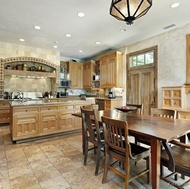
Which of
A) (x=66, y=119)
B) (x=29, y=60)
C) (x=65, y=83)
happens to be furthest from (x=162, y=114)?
(x=29, y=60)

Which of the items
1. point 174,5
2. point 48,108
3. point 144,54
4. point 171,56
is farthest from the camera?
point 144,54

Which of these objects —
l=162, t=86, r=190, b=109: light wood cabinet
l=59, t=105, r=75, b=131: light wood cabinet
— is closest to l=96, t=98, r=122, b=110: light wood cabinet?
l=59, t=105, r=75, b=131: light wood cabinet

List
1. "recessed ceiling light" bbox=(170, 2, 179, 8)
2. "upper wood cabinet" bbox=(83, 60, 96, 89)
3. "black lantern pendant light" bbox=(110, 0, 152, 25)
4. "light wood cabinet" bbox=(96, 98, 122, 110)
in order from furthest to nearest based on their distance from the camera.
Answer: "upper wood cabinet" bbox=(83, 60, 96, 89)
"light wood cabinet" bbox=(96, 98, 122, 110)
"recessed ceiling light" bbox=(170, 2, 179, 8)
"black lantern pendant light" bbox=(110, 0, 152, 25)

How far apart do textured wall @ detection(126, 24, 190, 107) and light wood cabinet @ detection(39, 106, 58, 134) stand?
329 centimetres

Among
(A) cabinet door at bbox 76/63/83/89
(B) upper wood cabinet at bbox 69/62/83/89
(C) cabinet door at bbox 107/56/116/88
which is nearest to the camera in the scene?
(C) cabinet door at bbox 107/56/116/88

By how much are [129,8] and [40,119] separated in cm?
323

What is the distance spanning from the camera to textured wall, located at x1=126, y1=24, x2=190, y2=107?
13.2 ft

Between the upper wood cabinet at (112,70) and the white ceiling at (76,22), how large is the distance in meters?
0.54

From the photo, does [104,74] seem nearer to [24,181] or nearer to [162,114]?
[162,114]

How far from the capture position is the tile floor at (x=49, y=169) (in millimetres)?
1979

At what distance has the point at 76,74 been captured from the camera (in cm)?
745

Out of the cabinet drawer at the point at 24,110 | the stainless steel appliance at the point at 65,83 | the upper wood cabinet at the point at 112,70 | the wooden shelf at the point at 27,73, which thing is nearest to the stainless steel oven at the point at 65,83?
the stainless steel appliance at the point at 65,83

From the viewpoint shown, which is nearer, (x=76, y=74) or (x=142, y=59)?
(x=142, y=59)

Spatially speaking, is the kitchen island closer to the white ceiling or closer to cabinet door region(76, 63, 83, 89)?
the white ceiling
